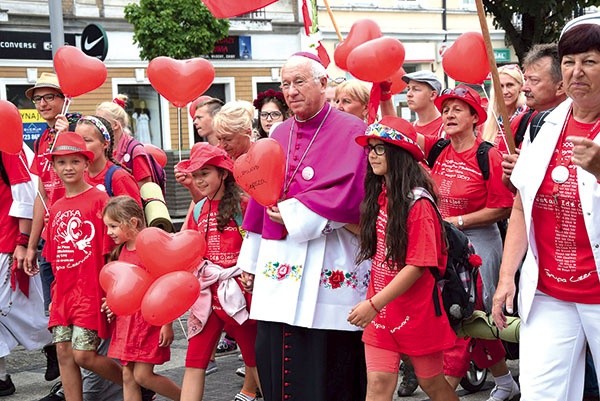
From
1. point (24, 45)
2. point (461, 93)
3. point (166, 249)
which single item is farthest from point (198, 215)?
point (24, 45)

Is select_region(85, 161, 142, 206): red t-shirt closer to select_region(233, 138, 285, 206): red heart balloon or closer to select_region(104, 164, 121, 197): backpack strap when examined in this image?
select_region(104, 164, 121, 197): backpack strap

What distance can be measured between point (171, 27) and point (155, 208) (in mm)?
18004

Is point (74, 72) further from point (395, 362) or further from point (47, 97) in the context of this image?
point (395, 362)

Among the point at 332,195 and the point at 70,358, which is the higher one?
the point at 332,195

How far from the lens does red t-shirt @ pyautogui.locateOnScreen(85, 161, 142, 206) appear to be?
6599 millimetres

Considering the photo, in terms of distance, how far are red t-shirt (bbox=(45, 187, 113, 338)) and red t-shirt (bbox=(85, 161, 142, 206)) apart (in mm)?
332

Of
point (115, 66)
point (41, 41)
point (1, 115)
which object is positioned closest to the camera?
point (1, 115)

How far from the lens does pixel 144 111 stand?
1121 inches

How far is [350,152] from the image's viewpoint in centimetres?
533

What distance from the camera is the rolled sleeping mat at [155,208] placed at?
663 cm

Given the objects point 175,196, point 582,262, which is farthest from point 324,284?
A: point 175,196

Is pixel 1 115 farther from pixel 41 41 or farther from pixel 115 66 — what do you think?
pixel 115 66

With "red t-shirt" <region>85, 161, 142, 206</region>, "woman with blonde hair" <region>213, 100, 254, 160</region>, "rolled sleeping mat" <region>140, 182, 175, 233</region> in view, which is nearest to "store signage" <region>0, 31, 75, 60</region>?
"rolled sleeping mat" <region>140, 182, 175, 233</region>

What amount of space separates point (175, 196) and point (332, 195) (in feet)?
50.2
